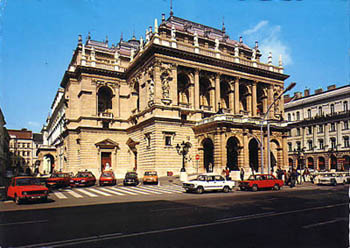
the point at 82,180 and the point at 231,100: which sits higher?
the point at 231,100

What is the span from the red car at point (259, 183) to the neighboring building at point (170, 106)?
415 inches

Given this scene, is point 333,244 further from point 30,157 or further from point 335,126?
point 30,157

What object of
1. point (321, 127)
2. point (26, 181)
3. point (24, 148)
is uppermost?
point (321, 127)

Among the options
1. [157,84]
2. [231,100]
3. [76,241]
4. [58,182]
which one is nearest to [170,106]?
[157,84]

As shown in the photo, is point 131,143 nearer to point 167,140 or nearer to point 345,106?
point 167,140

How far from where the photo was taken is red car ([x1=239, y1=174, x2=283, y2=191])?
2452 cm

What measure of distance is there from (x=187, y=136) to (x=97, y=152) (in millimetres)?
14606

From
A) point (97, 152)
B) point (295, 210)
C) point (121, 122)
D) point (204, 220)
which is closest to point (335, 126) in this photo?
point (121, 122)

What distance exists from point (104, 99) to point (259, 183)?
32.0 metres

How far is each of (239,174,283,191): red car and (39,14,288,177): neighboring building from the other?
10.5 m

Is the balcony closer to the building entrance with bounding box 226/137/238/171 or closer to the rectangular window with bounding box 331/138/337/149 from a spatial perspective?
the building entrance with bounding box 226/137/238/171

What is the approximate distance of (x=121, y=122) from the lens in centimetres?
4719

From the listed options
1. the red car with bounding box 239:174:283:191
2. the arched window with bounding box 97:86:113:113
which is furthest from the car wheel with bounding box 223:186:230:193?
the arched window with bounding box 97:86:113:113

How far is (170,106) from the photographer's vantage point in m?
38.8
